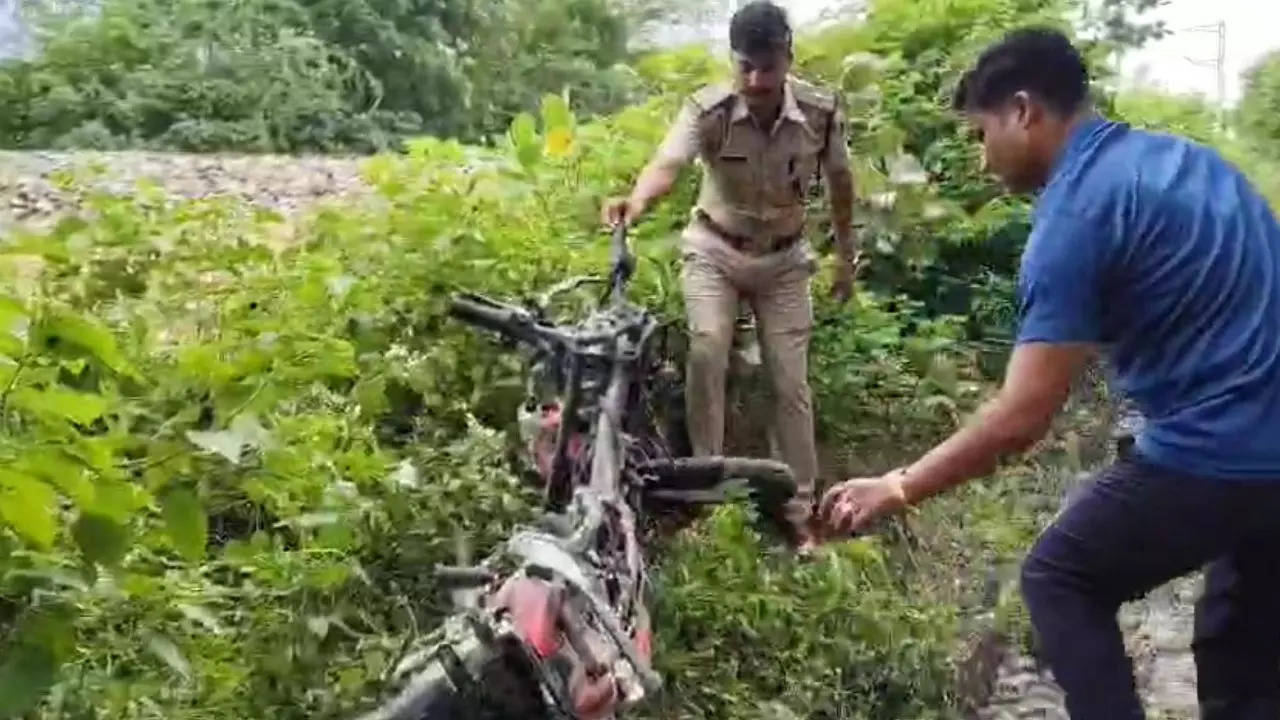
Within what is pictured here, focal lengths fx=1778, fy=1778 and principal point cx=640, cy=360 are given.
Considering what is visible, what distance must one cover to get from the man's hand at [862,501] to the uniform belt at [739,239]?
2.66 meters

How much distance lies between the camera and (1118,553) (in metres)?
3.30

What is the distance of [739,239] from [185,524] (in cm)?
352

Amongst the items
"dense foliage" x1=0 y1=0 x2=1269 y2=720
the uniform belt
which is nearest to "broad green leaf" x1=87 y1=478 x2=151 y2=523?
"dense foliage" x1=0 y1=0 x2=1269 y2=720

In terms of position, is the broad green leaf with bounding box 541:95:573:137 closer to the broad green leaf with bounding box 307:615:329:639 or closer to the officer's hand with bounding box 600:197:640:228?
the officer's hand with bounding box 600:197:640:228

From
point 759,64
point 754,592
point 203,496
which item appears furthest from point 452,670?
point 759,64

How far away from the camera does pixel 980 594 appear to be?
575cm

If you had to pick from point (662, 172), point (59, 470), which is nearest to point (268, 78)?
point (662, 172)

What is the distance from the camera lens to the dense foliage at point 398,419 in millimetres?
2588

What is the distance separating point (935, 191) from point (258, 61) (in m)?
7.48

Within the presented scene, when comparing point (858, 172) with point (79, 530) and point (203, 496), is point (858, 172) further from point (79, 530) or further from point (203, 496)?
point (79, 530)

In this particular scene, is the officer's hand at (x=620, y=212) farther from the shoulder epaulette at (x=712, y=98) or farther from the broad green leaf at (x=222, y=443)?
the broad green leaf at (x=222, y=443)

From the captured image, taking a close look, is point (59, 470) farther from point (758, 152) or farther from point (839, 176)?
point (839, 176)

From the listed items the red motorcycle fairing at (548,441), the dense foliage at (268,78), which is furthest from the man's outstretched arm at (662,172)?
the dense foliage at (268,78)

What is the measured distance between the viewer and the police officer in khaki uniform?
5652 mm
